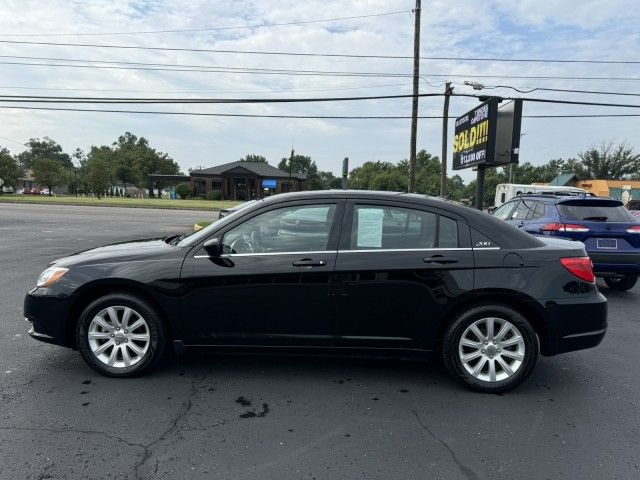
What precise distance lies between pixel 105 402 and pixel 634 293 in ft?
26.6

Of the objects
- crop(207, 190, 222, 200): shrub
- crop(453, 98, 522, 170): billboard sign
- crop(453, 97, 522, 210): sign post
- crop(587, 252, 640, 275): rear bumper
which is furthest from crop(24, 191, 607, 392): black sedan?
crop(207, 190, 222, 200): shrub

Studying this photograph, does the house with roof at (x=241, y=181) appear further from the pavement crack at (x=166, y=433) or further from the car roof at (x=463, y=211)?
the pavement crack at (x=166, y=433)

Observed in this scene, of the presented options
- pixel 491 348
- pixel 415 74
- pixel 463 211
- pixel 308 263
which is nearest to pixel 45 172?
pixel 415 74

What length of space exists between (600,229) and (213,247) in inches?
237

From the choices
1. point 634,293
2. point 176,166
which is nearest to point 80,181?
point 176,166

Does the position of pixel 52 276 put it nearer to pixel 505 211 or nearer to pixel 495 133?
pixel 505 211

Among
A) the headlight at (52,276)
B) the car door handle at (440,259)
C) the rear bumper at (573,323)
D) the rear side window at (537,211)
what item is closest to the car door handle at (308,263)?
the car door handle at (440,259)

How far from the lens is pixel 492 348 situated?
3670mm

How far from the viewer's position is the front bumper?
377cm

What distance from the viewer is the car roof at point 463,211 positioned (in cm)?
373

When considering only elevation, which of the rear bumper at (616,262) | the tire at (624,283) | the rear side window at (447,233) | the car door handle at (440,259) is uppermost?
the rear side window at (447,233)

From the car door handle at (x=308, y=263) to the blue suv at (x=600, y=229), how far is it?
4889 mm

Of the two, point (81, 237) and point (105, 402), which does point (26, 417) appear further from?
point (81, 237)

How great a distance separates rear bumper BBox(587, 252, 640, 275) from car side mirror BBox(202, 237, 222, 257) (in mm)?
5755
